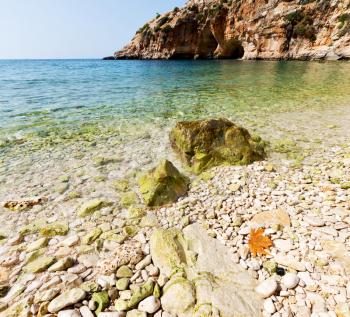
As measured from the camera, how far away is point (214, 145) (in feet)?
23.9

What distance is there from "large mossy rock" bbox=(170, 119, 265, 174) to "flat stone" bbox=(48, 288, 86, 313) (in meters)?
4.32

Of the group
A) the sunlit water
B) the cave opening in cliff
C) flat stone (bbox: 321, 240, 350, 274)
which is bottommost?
the sunlit water

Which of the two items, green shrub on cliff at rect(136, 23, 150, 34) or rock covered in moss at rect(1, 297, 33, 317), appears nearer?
rock covered in moss at rect(1, 297, 33, 317)

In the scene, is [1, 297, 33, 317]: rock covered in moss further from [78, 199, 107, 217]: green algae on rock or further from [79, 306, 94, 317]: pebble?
[78, 199, 107, 217]: green algae on rock

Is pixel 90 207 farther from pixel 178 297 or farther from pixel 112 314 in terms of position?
pixel 178 297

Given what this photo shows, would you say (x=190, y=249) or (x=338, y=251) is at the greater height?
(x=338, y=251)

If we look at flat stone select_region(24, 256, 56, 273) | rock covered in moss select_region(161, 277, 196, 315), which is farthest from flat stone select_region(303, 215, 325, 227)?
flat stone select_region(24, 256, 56, 273)

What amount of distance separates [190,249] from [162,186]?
185 centimetres

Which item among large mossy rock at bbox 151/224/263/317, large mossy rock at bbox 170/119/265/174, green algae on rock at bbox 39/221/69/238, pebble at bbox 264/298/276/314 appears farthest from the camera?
large mossy rock at bbox 170/119/265/174

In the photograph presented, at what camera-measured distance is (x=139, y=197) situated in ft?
18.7

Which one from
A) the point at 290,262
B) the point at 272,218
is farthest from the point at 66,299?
the point at 272,218

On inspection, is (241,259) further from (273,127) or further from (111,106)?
(111,106)

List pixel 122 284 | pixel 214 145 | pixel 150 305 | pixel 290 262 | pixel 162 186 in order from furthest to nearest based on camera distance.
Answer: pixel 214 145
pixel 162 186
pixel 290 262
pixel 122 284
pixel 150 305

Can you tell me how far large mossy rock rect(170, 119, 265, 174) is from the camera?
6906 mm
